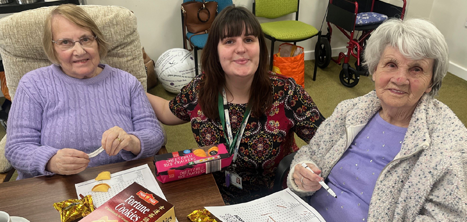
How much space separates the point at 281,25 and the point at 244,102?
225 centimetres

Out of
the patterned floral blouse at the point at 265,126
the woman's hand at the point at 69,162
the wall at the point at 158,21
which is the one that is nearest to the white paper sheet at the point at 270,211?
the patterned floral blouse at the point at 265,126

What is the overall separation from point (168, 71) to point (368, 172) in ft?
7.75

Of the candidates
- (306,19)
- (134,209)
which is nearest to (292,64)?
(306,19)

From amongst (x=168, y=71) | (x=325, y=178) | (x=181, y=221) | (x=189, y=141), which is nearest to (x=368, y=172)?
(x=325, y=178)

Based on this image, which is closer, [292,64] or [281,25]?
[292,64]

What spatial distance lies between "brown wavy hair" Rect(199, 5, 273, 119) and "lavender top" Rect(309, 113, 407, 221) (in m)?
0.38

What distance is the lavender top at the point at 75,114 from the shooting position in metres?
1.24

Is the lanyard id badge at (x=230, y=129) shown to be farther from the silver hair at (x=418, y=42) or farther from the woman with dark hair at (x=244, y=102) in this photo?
the silver hair at (x=418, y=42)

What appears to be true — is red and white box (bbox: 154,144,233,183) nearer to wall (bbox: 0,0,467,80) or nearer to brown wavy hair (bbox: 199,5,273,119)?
brown wavy hair (bbox: 199,5,273,119)

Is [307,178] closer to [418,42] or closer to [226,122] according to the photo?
[226,122]

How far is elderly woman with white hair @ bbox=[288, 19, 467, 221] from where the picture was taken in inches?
36.0

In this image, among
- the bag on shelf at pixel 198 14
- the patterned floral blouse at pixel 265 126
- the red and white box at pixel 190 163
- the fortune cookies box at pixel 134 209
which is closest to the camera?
the fortune cookies box at pixel 134 209

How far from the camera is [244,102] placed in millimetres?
1355

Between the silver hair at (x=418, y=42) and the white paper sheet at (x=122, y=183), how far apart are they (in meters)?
0.89
